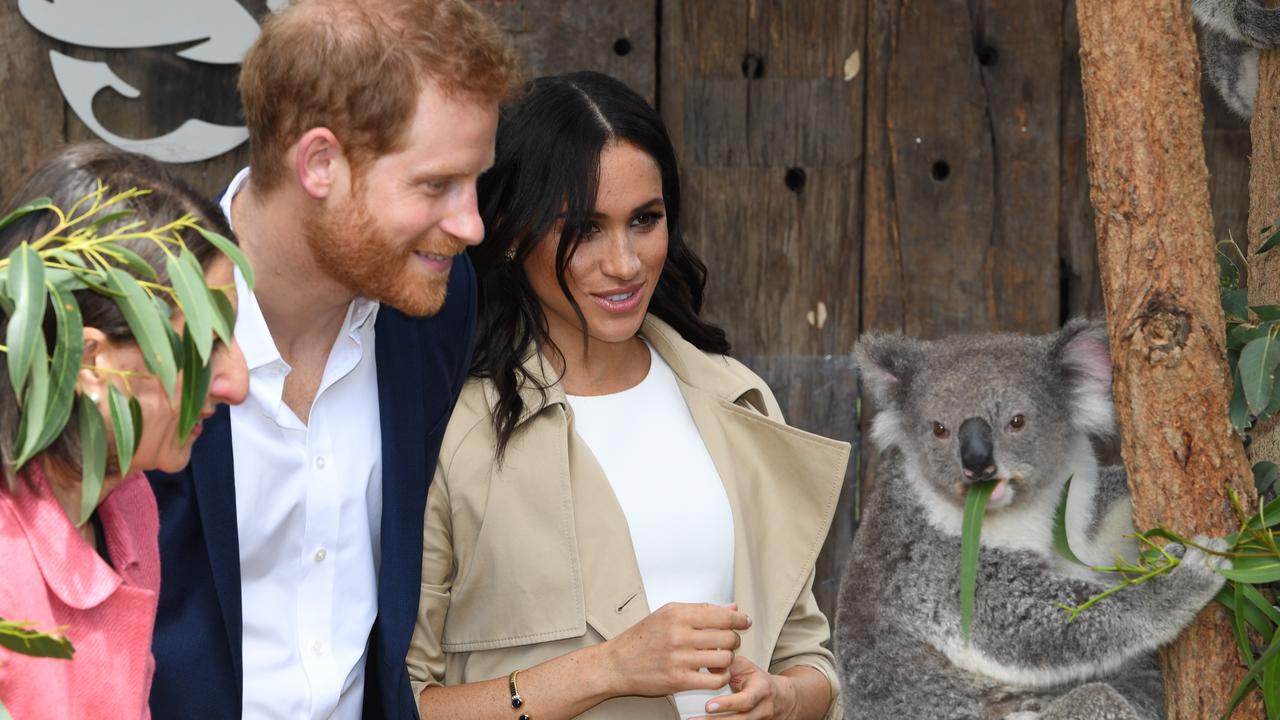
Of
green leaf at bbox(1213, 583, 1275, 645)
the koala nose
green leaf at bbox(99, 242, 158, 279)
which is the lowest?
green leaf at bbox(1213, 583, 1275, 645)

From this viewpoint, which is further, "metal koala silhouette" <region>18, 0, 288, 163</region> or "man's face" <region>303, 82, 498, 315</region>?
"metal koala silhouette" <region>18, 0, 288, 163</region>

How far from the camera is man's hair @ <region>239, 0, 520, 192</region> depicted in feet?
5.71

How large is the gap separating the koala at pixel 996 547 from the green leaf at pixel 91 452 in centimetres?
121

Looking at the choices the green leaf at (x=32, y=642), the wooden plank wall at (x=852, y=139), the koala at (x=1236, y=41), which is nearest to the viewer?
the green leaf at (x=32, y=642)

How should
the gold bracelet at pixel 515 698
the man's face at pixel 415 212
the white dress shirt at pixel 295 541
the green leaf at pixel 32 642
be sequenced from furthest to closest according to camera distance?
the gold bracelet at pixel 515 698, the white dress shirt at pixel 295 541, the man's face at pixel 415 212, the green leaf at pixel 32 642

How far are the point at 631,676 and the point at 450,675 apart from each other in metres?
0.38

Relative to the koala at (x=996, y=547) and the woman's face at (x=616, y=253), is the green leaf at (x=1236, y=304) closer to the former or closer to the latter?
the koala at (x=996, y=547)

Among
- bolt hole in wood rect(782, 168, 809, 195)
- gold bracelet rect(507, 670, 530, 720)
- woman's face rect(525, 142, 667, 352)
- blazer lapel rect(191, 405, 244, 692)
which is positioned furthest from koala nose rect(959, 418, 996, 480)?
bolt hole in wood rect(782, 168, 809, 195)

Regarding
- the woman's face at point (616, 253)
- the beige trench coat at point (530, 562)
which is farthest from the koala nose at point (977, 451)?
the woman's face at point (616, 253)

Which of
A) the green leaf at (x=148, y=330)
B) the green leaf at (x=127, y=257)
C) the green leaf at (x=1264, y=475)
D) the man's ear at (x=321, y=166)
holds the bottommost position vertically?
the green leaf at (x=1264, y=475)

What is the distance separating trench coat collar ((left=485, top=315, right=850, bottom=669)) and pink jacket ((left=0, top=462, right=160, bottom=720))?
2.86 ft

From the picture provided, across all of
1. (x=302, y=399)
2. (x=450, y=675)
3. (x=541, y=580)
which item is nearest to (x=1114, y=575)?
(x=541, y=580)

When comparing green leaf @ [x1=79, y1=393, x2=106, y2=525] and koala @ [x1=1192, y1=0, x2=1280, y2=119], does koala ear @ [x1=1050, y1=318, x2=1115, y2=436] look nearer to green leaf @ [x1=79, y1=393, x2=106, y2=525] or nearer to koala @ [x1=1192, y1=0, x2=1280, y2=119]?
koala @ [x1=1192, y1=0, x2=1280, y2=119]

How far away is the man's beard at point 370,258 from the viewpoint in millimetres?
1774
